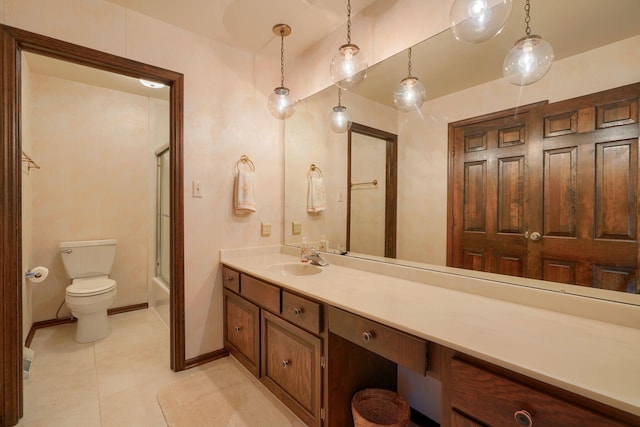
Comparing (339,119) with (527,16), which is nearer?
(527,16)

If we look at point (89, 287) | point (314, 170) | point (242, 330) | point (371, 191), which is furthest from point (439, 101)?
point (89, 287)

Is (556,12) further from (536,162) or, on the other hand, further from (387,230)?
(387,230)

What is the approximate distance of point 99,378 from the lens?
1.88m

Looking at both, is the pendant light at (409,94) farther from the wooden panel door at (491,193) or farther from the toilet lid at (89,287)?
the toilet lid at (89,287)

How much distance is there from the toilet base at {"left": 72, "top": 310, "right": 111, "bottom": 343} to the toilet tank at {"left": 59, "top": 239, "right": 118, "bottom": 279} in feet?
1.71

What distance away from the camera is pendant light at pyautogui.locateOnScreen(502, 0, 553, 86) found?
1078 mm

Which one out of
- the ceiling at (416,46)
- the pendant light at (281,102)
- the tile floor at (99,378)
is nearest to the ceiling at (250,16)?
the ceiling at (416,46)

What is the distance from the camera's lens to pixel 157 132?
318 cm

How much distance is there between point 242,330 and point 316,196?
3.65ft

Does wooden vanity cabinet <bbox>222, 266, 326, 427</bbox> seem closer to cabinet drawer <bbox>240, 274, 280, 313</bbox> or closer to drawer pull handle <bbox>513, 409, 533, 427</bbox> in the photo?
cabinet drawer <bbox>240, 274, 280, 313</bbox>

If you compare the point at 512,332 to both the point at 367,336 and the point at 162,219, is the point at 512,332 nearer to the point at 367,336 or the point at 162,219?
the point at 367,336

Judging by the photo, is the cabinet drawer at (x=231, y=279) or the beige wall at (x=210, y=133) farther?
the cabinet drawer at (x=231, y=279)

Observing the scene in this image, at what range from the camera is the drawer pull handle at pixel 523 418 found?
679 millimetres

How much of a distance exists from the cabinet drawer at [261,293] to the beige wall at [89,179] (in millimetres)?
1991
